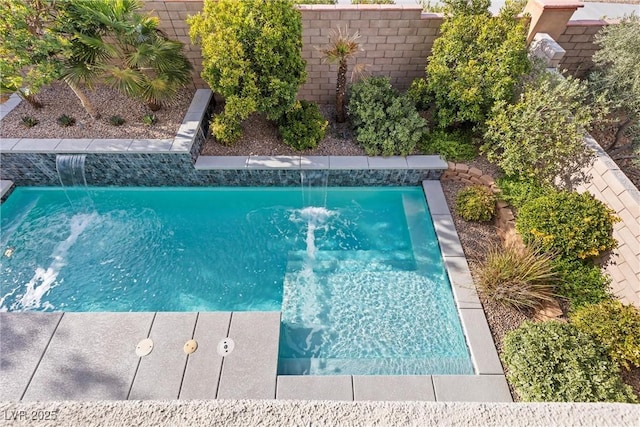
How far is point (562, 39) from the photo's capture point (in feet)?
26.1

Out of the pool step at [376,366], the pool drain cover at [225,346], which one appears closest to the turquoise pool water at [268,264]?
the pool step at [376,366]

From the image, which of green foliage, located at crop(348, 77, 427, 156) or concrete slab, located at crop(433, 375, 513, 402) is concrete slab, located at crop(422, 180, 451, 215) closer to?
green foliage, located at crop(348, 77, 427, 156)

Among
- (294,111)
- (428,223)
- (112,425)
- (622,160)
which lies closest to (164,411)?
(112,425)

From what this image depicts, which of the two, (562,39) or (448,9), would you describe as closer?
(448,9)

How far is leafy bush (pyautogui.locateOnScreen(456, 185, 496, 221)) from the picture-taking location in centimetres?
683

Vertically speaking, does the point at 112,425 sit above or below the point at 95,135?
above

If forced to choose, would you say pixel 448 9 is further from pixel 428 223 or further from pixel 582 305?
pixel 582 305

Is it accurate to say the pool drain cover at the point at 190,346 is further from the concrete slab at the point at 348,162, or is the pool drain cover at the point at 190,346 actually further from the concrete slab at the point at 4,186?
the concrete slab at the point at 4,186

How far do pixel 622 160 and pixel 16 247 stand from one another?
42.4 ft

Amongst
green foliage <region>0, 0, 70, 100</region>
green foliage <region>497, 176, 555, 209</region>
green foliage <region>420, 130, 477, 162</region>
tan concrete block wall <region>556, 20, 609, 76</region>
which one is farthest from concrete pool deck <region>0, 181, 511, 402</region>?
tan concrete block wall <region>556, 20, 609, 76</region>

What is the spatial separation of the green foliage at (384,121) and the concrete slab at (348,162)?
262 millimetres

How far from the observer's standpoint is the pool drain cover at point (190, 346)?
4.93 meters

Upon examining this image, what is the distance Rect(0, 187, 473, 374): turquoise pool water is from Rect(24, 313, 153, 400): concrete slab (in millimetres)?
837

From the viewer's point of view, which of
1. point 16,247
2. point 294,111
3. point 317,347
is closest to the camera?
point 317,347
